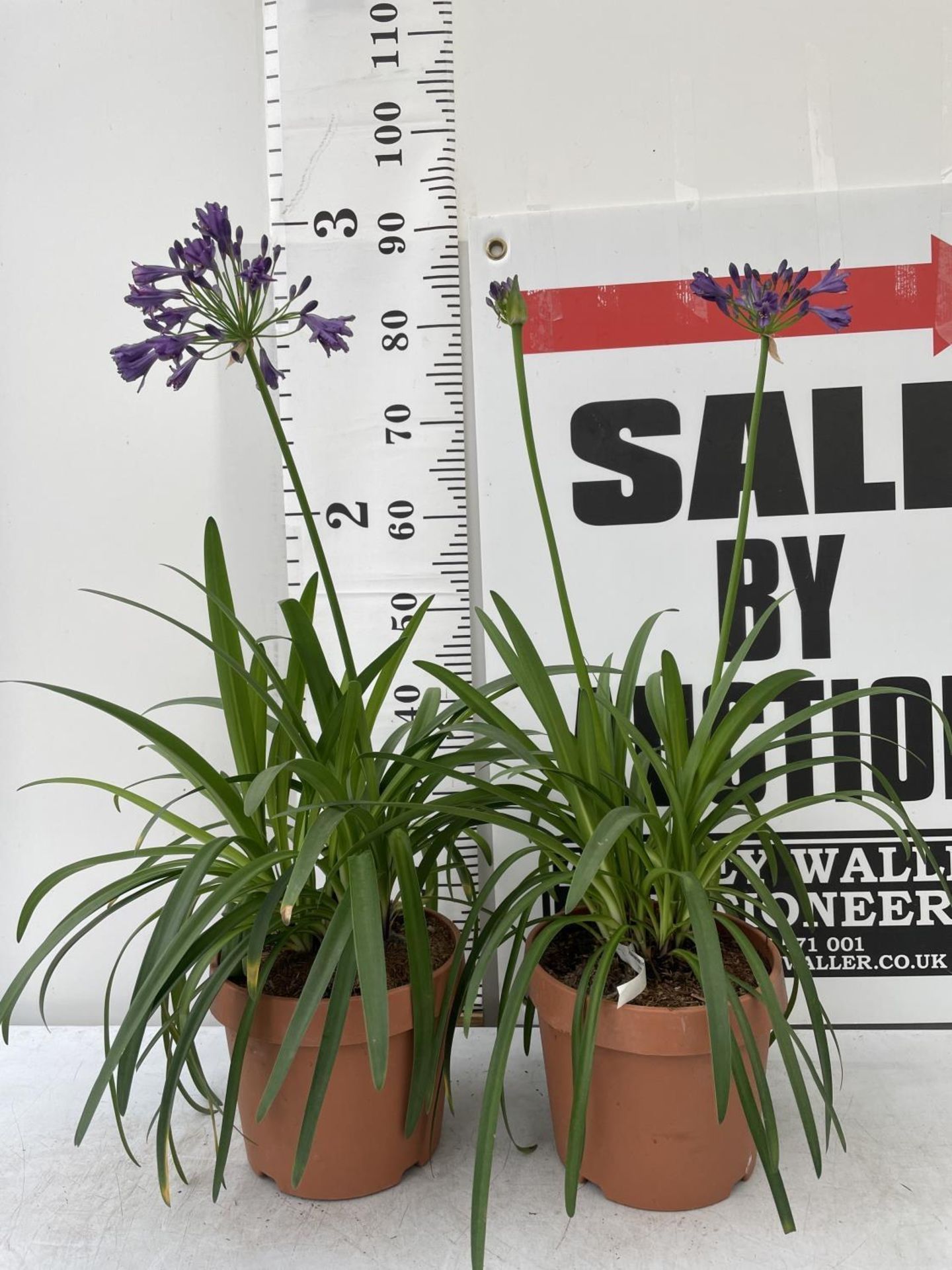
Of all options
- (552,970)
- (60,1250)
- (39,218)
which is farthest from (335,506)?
(60,1250)

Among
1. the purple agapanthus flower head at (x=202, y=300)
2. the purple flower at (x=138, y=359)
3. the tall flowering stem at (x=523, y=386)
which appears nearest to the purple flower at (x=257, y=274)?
the purple agapanthus flower head at (x=202, y=300)

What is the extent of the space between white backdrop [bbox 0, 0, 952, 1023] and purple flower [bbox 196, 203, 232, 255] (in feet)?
1.69

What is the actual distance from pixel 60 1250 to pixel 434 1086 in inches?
15.8

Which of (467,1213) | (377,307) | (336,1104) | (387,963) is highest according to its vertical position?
(377,307)

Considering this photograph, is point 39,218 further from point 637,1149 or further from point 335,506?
point 637,1149

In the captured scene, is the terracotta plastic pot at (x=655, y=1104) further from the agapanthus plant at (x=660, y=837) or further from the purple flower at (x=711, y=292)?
the purple flower at (x=711, y=292)

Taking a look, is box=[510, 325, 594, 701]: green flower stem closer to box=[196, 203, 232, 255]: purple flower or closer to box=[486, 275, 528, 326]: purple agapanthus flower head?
box=[486, 275, 528, 326]: purple agapanthus flower head

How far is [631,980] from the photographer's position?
0.98m

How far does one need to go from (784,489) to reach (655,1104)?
0.80m

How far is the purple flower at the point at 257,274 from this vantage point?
2.89 feet

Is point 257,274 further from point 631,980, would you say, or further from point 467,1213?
point 467,1213

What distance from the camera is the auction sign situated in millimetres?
1320

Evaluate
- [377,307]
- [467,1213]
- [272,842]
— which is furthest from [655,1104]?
[377,307]

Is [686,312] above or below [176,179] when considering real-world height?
below
